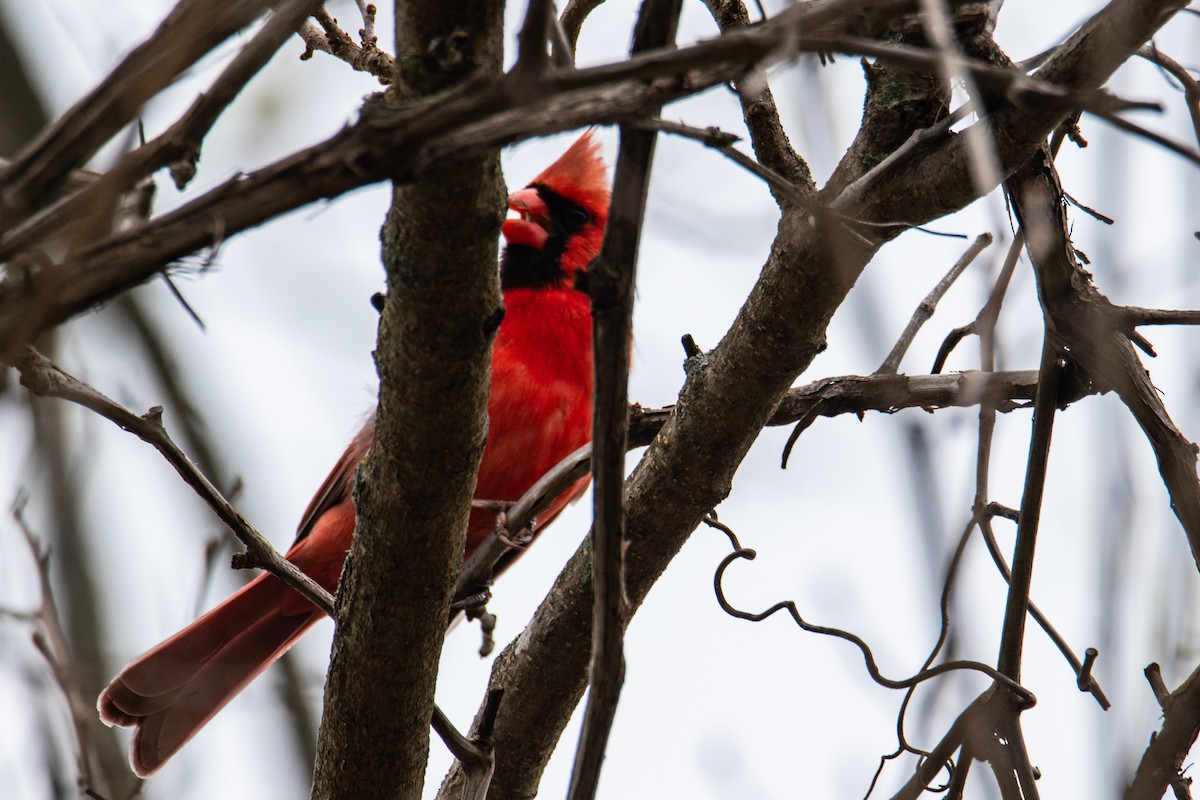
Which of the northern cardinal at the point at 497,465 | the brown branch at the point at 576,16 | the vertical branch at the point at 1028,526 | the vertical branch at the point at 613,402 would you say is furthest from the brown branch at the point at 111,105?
the northern cardinal at the point at 497,465

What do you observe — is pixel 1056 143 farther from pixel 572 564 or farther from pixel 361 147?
pixel 361 147

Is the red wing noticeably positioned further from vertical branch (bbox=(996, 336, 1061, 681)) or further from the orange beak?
vertical branch (bbox=(996, 336, 1061, 681))

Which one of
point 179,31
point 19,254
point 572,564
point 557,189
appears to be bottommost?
point 19,254

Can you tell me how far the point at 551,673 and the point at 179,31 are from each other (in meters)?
1.67

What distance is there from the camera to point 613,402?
43.5 inches

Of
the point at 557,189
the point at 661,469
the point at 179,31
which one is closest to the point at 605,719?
the point at 179,31

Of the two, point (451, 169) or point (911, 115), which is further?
point (911, 115)

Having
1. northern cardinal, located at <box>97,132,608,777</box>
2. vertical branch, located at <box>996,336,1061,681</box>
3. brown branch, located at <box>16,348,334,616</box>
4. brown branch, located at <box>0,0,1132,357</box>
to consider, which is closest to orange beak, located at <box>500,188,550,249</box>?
northern cardinal, located at <box>97,132,608,777</box>

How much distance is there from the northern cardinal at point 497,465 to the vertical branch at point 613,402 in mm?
2064

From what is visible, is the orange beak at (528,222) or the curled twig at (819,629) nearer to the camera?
the curled twig at (819,629)

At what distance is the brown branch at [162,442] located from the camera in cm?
148

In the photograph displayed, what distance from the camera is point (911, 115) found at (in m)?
1.97

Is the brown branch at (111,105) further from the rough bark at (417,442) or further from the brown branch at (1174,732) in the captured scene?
the brown branch at (1174,732)

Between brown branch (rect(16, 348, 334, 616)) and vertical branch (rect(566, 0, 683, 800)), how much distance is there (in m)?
0.67
